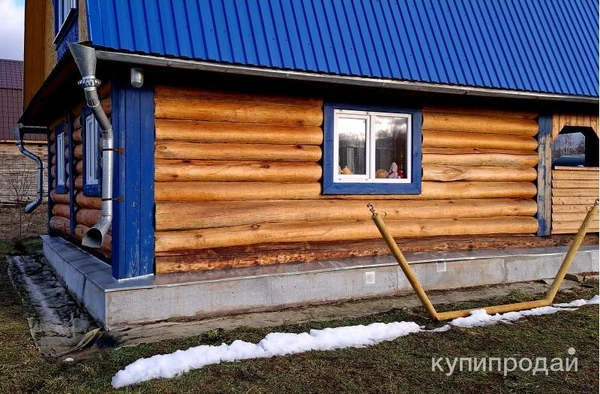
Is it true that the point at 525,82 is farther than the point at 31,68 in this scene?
No

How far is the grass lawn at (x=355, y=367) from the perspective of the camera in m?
4.04

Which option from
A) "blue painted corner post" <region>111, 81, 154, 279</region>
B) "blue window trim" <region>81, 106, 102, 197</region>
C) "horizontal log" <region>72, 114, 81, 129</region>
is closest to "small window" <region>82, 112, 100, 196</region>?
"blue window trim" <region>81, 106, 102, 197</region>

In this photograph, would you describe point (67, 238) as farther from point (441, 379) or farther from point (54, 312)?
point (441, 379)

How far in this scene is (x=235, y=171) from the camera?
6520mm

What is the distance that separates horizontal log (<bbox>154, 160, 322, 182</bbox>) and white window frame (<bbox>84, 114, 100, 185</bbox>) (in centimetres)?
152

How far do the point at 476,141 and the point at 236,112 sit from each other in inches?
142

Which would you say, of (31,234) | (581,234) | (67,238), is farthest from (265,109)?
(31,234)

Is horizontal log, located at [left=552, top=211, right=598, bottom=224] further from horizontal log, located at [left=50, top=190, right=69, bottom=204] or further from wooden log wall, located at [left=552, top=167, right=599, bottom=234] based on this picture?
horizontal log, located at [left=50, top=190, right=69, bottom=204]

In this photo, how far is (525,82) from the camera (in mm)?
7816

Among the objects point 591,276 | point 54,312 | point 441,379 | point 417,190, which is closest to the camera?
point 441,379

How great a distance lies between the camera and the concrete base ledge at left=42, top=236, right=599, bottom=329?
564 cm

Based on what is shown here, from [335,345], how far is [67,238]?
257 inches

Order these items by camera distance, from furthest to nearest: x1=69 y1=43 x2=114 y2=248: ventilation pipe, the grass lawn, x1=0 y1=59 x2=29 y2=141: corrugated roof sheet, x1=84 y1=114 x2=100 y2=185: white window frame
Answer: x1=0 y1=59 x2=29 y2=141: corrugated roof sheet
x1=84 y1=114 x2=100 y2=185: white window frame
x1=69 y1=43 x2=114 y2=248: ventilation pipe
the grass lawn

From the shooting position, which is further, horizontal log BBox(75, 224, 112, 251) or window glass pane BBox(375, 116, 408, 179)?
window glass pane BBox(375, 116, 408, 179)
